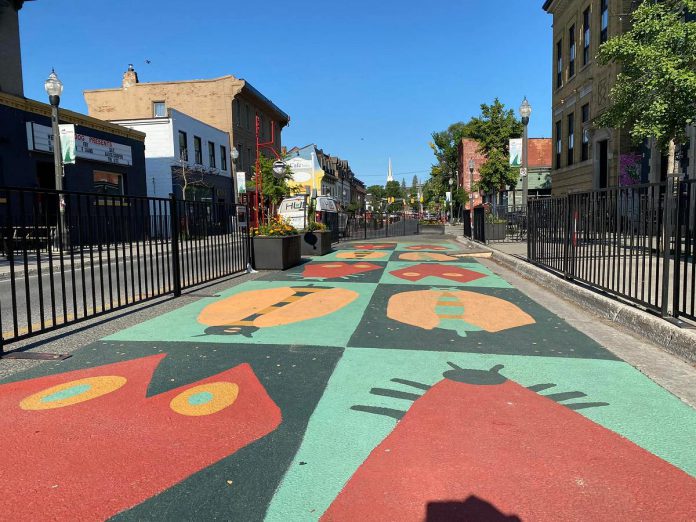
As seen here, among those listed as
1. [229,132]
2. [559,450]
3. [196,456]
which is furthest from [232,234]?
[229,132]

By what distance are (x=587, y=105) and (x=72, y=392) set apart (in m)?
27.2

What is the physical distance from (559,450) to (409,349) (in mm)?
2199

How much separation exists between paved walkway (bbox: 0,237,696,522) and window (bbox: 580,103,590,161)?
22732 mm

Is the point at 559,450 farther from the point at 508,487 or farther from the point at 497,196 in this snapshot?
the point at 497,196

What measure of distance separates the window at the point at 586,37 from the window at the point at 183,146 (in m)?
23.7

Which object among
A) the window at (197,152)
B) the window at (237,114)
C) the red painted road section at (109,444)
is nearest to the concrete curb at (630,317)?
the red painted road section at (109,444)

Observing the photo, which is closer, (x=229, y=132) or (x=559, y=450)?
(x=559, y=450)

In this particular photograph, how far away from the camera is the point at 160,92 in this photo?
117 ft

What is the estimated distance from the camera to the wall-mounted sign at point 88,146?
60.4 ft

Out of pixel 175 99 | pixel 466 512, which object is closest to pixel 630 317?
pixel 466 512

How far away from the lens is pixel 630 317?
5.79 m

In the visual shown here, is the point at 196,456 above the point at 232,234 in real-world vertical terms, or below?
below

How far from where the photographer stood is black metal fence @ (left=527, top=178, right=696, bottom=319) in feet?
16.7

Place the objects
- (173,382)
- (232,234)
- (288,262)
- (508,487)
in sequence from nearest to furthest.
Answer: (508,487) → (173,382) → (232,234) → (288,262)
